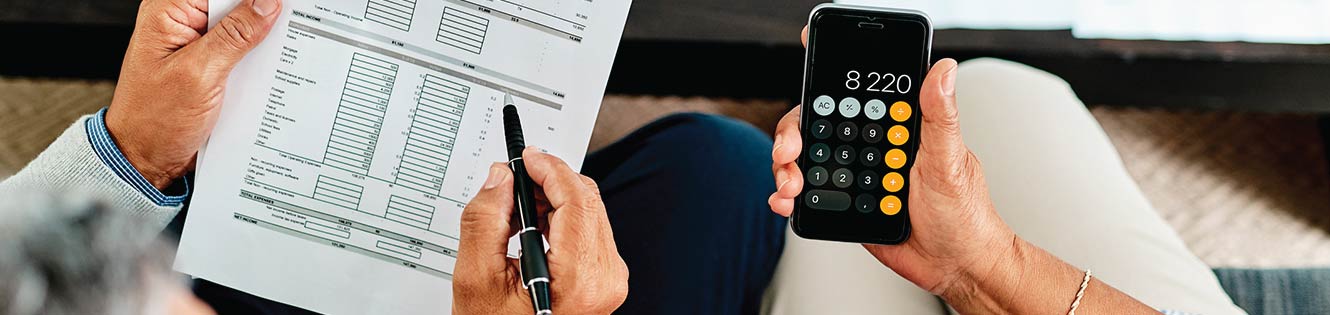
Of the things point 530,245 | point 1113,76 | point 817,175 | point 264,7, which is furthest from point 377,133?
point 1113,76

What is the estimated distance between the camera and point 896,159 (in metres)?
0.61

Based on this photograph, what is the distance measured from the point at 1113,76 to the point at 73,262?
1008 mm

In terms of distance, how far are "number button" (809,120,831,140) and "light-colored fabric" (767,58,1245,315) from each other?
A: 167 millimetres

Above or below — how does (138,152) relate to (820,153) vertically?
below

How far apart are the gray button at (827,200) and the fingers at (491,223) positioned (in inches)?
7.9

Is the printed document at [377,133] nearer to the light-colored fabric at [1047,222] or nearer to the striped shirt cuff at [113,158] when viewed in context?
the striped shirt cuff at [113,158]

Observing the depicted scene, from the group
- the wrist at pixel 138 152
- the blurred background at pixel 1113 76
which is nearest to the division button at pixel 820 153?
the blurred background at pixel 1113 76

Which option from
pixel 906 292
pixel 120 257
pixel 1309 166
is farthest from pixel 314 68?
pixel 1309 166

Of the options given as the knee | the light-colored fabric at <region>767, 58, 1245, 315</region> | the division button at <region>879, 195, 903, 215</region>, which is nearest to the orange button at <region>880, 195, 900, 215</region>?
the division button at <region>879, 195, 903, 215</region>

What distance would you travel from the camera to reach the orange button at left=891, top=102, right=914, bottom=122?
594 mm

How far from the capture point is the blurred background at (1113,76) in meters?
0.94

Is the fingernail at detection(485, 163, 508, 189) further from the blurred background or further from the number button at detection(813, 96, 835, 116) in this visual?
the blurred background

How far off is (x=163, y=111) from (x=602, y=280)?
0.34m

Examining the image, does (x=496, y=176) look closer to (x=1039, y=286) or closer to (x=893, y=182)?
(x=893, y=182)
